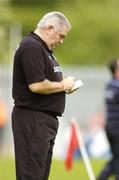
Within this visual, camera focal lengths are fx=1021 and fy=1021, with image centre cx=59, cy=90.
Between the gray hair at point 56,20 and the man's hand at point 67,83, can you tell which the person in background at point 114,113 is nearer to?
the man's hand at point 67,83

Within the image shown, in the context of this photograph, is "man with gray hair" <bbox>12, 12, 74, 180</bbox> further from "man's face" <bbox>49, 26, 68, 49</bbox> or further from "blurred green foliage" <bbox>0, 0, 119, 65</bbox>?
"blurred green foliage" <bbox>0, 0, 119, 65</bbox>

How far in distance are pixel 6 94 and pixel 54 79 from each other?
21501 mm

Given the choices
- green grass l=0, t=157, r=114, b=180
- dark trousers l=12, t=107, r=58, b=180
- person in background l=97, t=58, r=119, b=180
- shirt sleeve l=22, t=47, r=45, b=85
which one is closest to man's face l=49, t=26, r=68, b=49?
shirt sleeve l=22, t=47, r=45, b=85

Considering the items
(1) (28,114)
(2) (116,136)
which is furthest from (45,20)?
Result: (2) (116,136)

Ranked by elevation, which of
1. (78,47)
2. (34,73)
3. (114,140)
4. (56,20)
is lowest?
(78,47)

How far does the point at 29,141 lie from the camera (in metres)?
11.0

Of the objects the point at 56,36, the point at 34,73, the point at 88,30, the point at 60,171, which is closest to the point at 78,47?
the point at 88,30

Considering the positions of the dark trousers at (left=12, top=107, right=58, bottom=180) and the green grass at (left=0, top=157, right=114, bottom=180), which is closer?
the dark trousers at (left=12, top=107, right=58, bottom=180)

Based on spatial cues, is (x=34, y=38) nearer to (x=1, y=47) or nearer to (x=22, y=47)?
(x=22, y=47)

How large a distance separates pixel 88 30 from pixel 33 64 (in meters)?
38.5

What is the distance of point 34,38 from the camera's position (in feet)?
36.0

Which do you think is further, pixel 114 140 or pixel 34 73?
pixel 114 140

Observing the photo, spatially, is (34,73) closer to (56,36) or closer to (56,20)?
(56,36)

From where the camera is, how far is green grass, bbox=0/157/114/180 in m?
17.9
